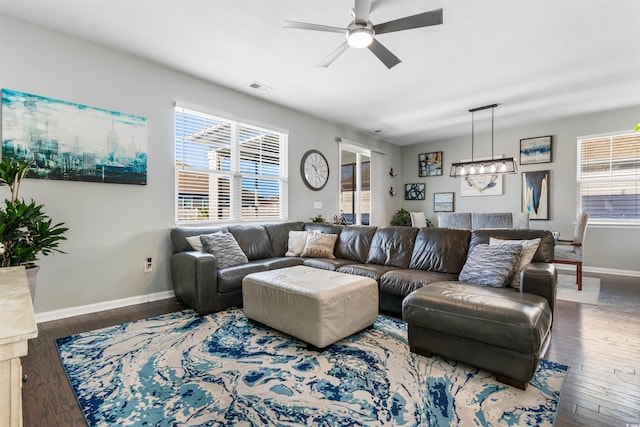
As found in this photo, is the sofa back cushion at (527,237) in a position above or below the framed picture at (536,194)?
below

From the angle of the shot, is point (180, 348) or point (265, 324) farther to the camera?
point (265, 324)

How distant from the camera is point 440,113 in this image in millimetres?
5391

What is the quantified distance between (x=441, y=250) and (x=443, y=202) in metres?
4.29

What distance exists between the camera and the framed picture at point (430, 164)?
7324 millimetres

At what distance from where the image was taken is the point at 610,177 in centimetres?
529

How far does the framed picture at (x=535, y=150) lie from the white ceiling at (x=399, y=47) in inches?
36.6

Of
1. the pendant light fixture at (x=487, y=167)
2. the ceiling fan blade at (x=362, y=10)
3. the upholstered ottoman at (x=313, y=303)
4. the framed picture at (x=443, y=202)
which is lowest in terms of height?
the upholstered ottoman at (x=313, y=303)

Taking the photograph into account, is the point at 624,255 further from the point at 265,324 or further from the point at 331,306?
the point at 265,324

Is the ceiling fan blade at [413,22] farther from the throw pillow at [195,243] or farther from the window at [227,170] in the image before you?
the throw pillow at [195,243]

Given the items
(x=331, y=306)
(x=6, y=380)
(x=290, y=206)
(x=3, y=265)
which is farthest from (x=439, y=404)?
(x=290, y=206)

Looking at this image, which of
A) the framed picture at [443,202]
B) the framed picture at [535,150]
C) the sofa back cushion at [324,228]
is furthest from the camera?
the framed picture at [443,202]

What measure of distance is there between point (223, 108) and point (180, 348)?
3.18m

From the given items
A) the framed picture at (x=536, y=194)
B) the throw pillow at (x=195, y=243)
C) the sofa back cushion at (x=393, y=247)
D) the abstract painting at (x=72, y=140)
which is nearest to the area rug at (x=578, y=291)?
the framed picture at (x=536, y=194)

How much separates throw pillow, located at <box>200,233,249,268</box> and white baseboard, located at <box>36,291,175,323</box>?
895 millimetres
